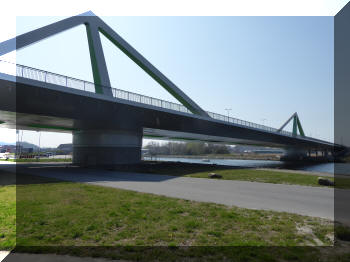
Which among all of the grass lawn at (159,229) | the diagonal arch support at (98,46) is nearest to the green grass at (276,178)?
the grass lawn at (159,229)

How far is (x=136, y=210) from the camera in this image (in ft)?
23.1

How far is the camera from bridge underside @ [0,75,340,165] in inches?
759

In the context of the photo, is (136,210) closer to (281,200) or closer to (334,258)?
(334,258)

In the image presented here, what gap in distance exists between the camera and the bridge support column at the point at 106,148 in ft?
90.8

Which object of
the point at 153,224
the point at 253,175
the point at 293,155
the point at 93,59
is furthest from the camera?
the point at 293,155

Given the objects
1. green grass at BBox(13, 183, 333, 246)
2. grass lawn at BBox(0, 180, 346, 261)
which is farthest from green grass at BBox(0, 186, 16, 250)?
green grass at BBox(13, 183, 333, 246)

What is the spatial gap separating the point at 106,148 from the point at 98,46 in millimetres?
14122

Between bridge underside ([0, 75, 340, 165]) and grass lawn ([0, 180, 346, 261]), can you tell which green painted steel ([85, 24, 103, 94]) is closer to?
bridge underside ([0, 75, 340, 165])

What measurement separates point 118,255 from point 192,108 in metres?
35.6

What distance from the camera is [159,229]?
5.50m

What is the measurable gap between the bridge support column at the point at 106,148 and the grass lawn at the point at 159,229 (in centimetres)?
1966

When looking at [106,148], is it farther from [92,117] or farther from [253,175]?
[253,175]

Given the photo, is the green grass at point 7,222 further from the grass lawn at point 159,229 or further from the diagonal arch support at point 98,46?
the diagonal arch support at point 98,46

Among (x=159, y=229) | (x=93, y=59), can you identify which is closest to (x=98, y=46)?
(x=93, y=59)
